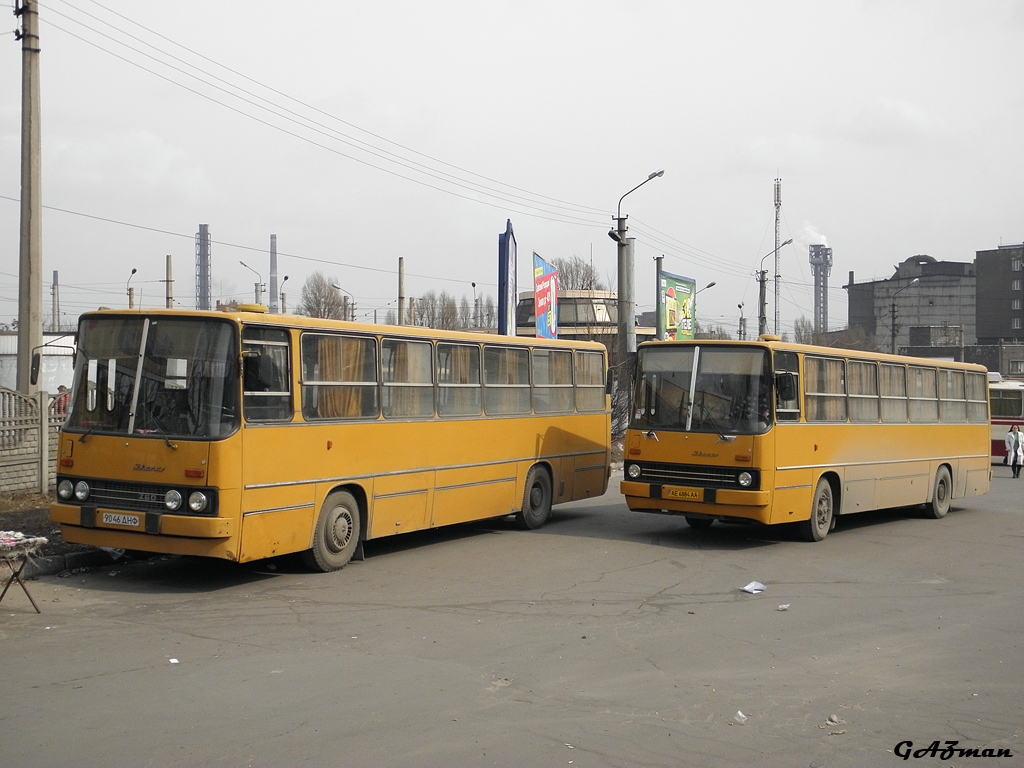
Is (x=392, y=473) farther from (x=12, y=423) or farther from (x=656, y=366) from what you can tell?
(x=12, y=423)

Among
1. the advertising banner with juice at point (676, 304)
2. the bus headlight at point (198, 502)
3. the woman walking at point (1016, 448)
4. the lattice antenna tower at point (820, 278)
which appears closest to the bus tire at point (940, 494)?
the bus headlight at point (198, 502)

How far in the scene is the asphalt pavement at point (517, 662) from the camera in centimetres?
594

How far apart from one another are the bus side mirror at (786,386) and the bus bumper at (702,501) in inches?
57.3

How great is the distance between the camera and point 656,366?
1499cm

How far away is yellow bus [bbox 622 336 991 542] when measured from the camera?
1412 centimetres

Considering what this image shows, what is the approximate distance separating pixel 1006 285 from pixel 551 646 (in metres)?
115

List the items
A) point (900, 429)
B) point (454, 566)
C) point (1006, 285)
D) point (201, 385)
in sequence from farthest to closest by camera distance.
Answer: point (1006, 285)
point (900, 429)
point (454, 566)
point (201, 385)

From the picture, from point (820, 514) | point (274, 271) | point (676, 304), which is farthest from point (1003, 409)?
point (274, 271)

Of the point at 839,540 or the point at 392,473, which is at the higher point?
the point at 392,473

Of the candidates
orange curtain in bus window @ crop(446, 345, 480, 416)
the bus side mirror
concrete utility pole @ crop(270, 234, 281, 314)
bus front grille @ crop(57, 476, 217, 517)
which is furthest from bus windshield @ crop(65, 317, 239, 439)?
concrete utility pole @ crop(270, 234, 281, 314)

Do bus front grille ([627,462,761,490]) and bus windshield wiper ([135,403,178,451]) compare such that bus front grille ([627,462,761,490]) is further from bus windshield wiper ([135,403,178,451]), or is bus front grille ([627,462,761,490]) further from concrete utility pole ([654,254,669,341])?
concrete utility pole ([654,254,669,341])

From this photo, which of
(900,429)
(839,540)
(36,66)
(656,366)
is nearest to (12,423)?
(36,66)

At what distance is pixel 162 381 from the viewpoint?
Result: 1051 centimetres

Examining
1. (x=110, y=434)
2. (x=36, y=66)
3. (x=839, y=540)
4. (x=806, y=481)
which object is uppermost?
(x=36, y=66)
